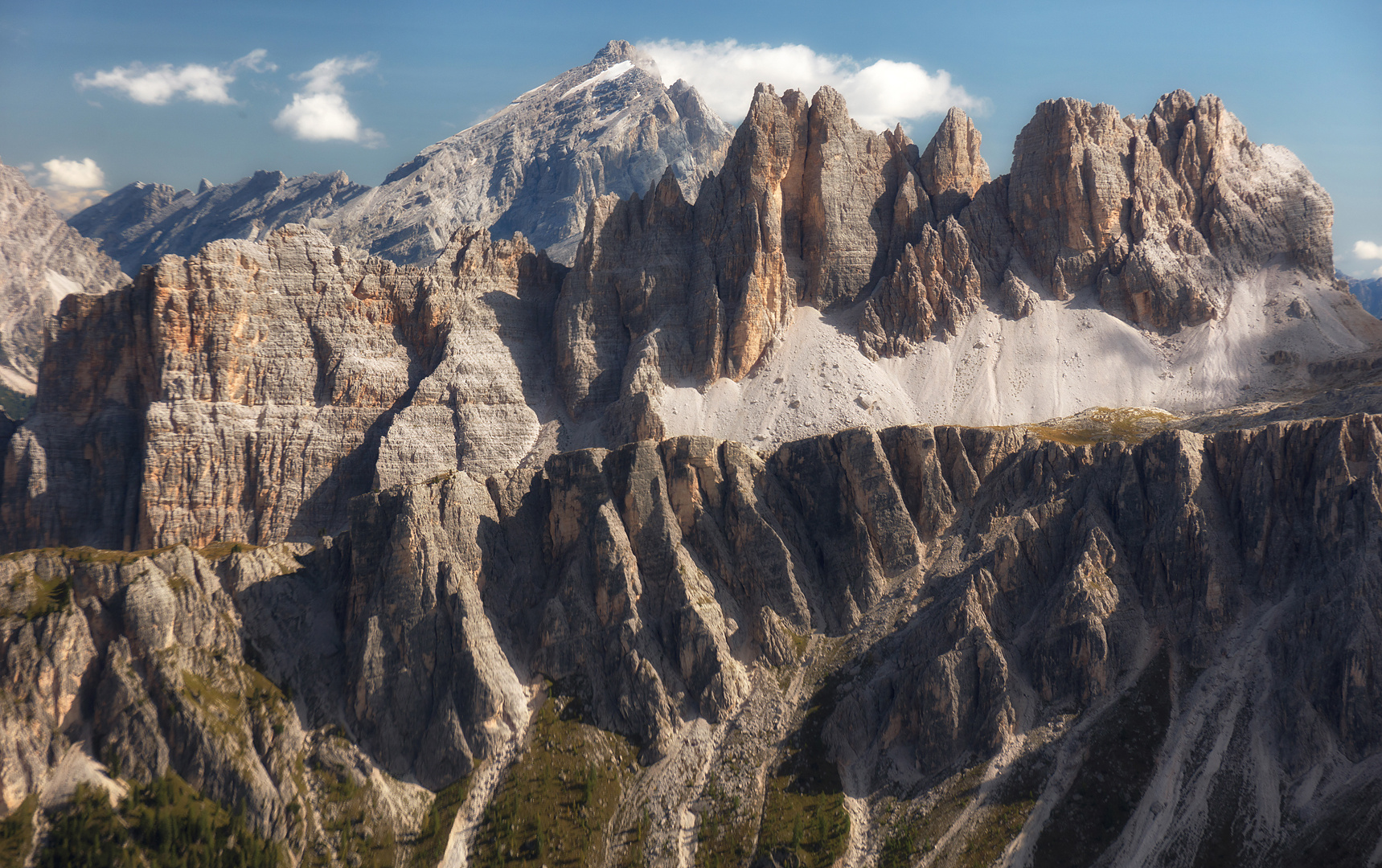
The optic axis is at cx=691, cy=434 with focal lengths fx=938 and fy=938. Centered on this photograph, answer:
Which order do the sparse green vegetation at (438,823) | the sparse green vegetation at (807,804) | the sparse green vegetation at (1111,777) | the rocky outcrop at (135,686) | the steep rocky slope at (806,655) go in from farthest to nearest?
the sparse green vegetation at (438,823) → the rocky outcrop at (135,686) → the sparse green vegetation at (807,804) → the steep rocky slope at (806,655) → the sparse green vegetation at (1111,777)

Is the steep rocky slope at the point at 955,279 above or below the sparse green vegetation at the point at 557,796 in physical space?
above

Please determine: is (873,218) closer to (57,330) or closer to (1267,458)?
(1267,458)

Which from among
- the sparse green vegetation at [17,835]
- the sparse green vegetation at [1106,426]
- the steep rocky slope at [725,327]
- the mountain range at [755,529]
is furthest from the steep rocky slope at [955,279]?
the sparse green vegetation at [17,835]

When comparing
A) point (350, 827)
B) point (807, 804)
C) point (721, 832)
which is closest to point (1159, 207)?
point (807, 804)

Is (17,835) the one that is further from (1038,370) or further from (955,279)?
(955,279)

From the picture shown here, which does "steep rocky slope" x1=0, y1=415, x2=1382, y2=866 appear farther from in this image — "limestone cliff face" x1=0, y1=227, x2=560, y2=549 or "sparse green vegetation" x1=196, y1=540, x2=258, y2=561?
"limestone cliff face" x1=0, y1=227, x2=560, y2=549

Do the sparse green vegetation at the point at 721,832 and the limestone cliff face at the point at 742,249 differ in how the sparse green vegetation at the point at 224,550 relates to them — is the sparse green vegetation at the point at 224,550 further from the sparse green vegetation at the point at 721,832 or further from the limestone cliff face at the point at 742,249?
the sparse green vegetation at the point at 721,832

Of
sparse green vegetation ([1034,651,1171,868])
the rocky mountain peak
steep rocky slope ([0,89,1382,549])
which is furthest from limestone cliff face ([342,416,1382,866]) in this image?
the rocky mountain peak
